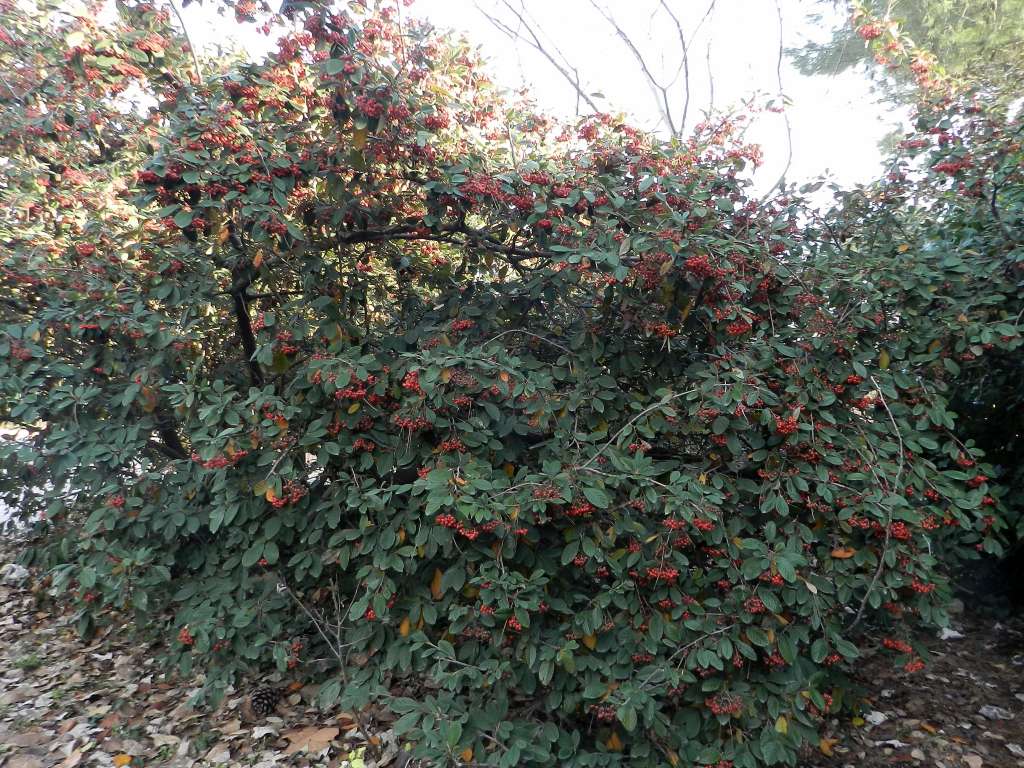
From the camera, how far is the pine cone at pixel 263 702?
10.2 ft

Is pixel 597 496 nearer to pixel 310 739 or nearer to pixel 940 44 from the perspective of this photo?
pixel 310 739

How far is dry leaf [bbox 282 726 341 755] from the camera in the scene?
2887 millimetres

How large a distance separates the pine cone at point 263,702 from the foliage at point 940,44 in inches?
161

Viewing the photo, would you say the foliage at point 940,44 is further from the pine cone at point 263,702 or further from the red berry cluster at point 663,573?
the pine cone at point 263,702

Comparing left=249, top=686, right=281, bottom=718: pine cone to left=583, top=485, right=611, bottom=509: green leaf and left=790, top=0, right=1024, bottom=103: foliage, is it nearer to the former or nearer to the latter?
left=583, top=485, right=611, bottom=509: green leaf

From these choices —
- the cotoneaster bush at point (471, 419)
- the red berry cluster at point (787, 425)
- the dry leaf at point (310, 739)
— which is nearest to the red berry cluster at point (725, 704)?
the cotoneaster bush at point (471, 419)

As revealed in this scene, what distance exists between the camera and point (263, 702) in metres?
3.12

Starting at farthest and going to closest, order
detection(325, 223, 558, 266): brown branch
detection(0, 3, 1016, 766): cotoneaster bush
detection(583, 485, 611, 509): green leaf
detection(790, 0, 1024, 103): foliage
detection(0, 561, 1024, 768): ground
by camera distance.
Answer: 1. detection(790, 0, 1024, 103): foliage
2. detection(325, 223, 558, 266): brown branch
3. detection(0, 561, 1024, 768): ground
4. detection(0, 3, 1016, 766): cotoneaster bush
5. detection(583, 485, 611, 509): green leaf

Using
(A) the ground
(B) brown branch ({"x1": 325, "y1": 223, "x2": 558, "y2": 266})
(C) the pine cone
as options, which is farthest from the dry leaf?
(B) brown branch ({"x1": 325, "y1": 223, "x2": 558, "y2": 266})

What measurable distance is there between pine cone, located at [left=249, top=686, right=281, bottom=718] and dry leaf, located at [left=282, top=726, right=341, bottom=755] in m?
0.17

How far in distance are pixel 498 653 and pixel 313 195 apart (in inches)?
77.4

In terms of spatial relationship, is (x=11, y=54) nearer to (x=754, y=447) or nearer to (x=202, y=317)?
(x=202, y=317)

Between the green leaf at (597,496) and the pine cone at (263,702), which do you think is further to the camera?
the pine cone at (263,702)

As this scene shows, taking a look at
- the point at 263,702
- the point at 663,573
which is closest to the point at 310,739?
the point at 263,702
